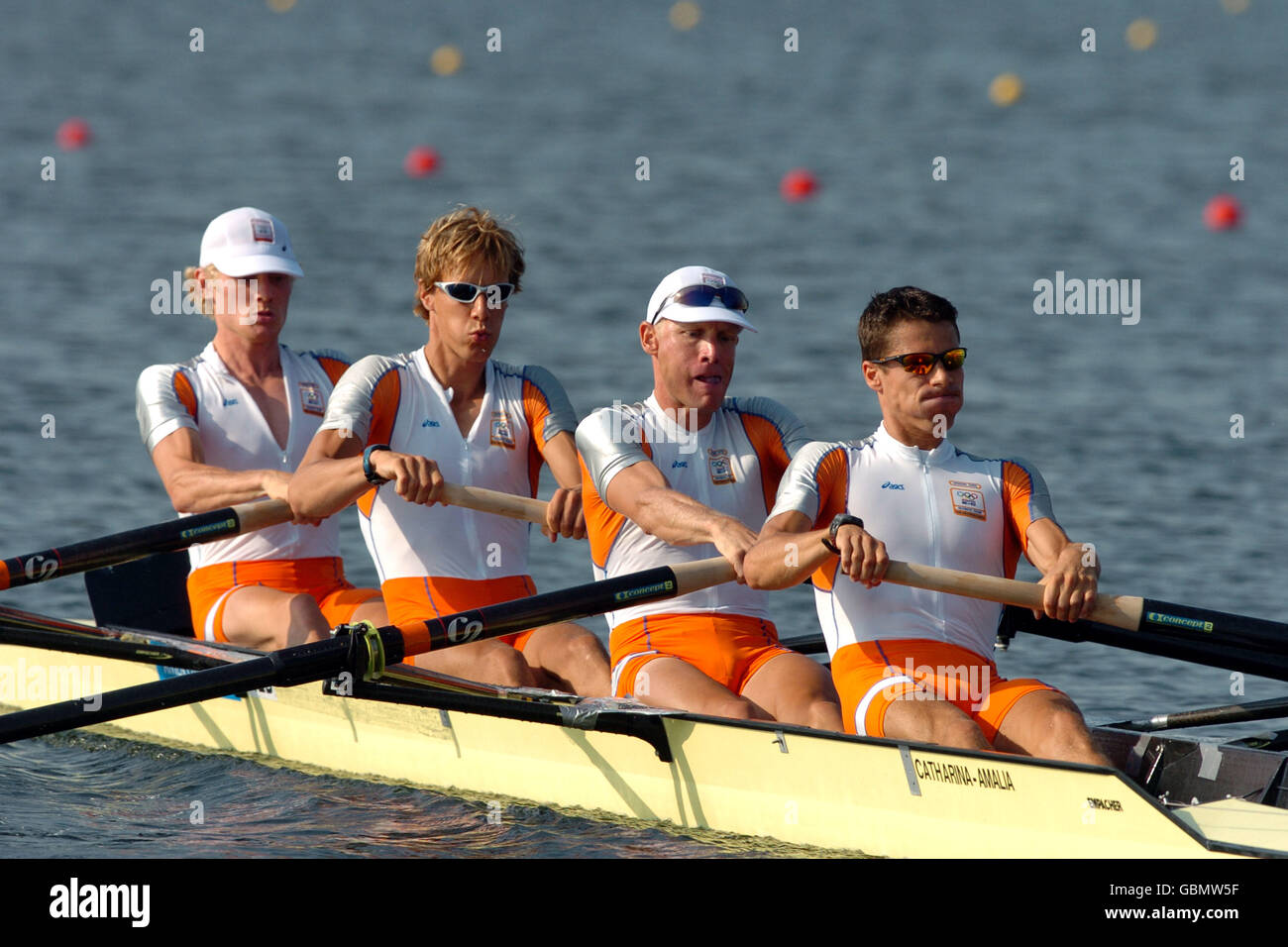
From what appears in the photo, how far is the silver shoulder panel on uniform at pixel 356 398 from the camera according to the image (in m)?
7.19

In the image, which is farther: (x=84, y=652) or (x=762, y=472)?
(x=84, y=652)

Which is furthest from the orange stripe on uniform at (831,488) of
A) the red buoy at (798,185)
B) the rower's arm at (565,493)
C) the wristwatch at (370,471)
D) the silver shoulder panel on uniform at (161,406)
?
the red buoy at (798,185)

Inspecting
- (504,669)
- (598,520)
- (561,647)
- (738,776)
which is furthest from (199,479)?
(738,776)

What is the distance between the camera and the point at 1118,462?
536 inches

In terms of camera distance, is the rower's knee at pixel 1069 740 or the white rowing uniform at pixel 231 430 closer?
the rower's knee at pixel 1069 740

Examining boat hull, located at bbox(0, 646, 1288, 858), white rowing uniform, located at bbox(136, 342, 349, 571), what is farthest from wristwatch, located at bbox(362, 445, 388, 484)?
white rowing uniform, located at bbox(136, 342, 349, 571)

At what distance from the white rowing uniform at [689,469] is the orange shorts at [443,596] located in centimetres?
58

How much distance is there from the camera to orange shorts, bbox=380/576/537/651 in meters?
7.43

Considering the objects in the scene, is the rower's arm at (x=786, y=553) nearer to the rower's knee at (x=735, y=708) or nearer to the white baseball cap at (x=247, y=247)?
the rower's knee at (x=735, y=708)

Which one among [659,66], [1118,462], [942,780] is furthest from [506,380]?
[659,66]

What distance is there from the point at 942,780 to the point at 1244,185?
2115 cm

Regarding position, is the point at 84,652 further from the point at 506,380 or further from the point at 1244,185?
the point at 1244,185

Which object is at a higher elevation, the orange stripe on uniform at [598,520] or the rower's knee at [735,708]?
the orange stripe on uniform at [598,520]

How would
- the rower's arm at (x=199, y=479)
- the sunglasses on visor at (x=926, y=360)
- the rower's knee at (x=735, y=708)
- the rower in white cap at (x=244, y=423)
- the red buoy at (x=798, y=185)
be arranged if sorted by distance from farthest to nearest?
the red buoy at (x=798, y=185), the rower in white cap at (x=244, y=423), the rower's arm at (x=199, y=479), the rower's knee at (x=735, y=708), the sunglasses on visor at (x=926, y=360)
